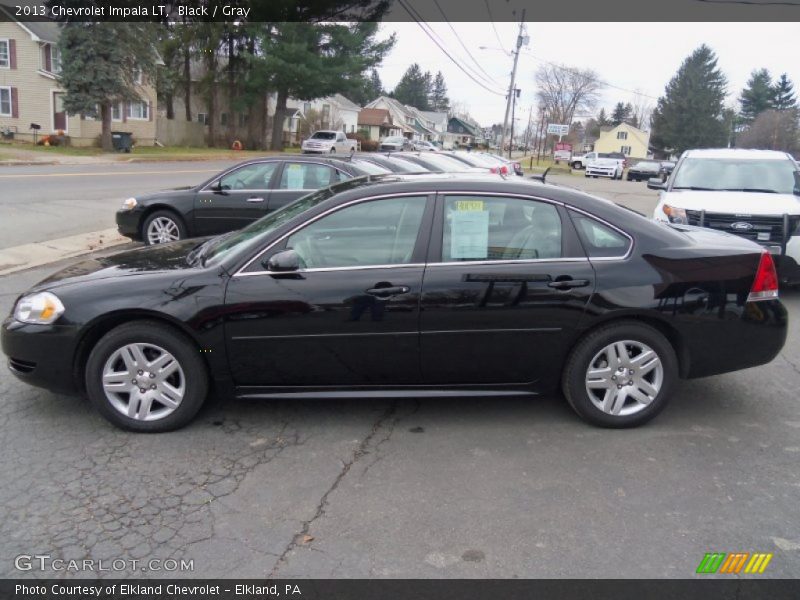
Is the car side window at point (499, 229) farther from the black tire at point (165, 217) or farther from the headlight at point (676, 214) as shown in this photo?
the black tire at point (165, 217)

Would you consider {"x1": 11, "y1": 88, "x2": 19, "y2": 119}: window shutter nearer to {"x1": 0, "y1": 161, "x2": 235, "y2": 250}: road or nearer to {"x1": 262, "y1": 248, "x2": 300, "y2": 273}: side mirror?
{"x1": 0, "y1": 161, "x2": 235, "y2": 250}: road

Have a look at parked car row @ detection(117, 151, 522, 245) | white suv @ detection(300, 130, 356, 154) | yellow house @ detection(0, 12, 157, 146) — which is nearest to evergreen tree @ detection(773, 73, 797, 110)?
white suv @ detection(300, 130, 356, 154)

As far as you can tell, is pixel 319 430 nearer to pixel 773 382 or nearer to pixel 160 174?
pixel 773 382

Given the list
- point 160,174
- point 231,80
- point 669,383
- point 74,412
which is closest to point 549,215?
point 669,383

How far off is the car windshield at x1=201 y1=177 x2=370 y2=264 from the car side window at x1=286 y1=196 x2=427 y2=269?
0.22 m

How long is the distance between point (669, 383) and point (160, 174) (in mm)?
23937

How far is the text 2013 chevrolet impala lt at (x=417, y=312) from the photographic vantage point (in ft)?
13.5

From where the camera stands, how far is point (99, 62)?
32.6 m

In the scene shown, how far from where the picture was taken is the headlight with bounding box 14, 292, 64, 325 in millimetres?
4129

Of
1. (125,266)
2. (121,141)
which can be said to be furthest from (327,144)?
(125,266)

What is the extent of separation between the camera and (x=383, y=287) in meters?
4.14

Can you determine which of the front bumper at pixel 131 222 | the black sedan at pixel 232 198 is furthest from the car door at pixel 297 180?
the front bumper at pixel 131 222

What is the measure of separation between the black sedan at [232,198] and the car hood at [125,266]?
471 cm

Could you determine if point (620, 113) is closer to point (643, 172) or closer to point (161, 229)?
point (643, 172)
